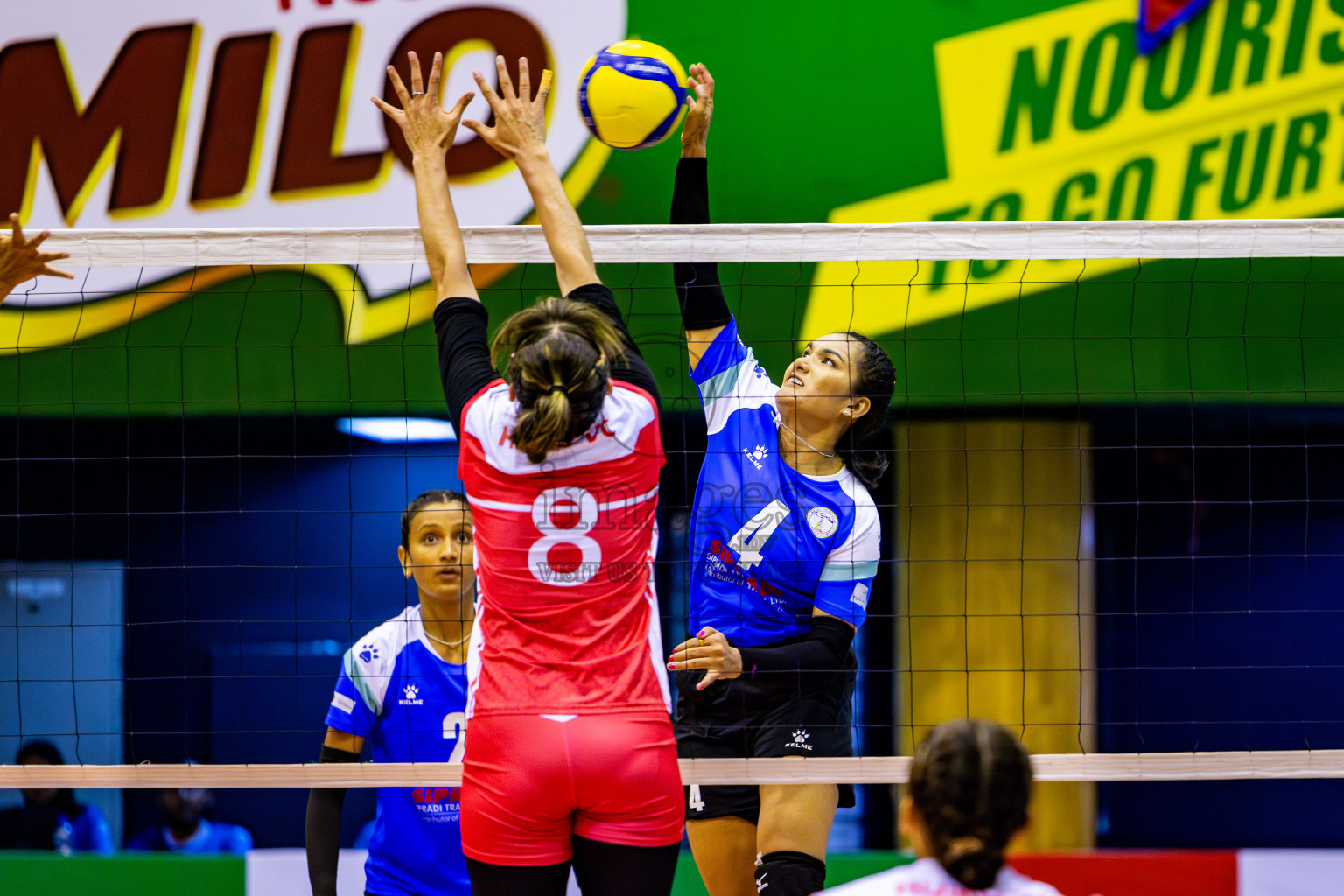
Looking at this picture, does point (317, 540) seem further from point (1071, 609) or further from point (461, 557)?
point (1071, 609)

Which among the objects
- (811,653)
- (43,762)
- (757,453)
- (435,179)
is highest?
(435,179)

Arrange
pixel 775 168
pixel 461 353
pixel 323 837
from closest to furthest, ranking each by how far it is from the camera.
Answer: pixel 461 353
pixel 323 837
pixel 775 168

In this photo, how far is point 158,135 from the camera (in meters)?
5.31

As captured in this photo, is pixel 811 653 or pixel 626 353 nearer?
pixel 626 353

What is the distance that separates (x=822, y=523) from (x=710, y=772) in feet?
2.74

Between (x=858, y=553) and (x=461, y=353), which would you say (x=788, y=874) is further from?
(x=461, y=353)

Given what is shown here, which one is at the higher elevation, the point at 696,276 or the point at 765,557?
the point at 696,276

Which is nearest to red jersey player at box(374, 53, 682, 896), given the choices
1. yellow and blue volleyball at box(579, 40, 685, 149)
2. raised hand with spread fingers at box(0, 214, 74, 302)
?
yellow and blue volleyball at box(579, 40, 685, 149)

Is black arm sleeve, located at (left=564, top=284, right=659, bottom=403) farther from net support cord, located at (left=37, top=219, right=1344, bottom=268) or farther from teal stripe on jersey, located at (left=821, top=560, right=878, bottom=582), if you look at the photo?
teal stripe on jersey, located at (left=821, top=560, right=878, bottom=582)

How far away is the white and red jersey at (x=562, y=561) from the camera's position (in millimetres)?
2283

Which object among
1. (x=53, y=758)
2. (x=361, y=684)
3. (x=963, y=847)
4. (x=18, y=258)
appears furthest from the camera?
(x=53, y=758)

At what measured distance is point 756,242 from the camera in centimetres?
357

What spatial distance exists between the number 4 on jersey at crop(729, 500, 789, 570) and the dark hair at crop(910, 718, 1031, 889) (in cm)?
195

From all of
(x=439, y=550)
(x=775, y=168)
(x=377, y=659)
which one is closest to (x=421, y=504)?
(x=439, y=550)
